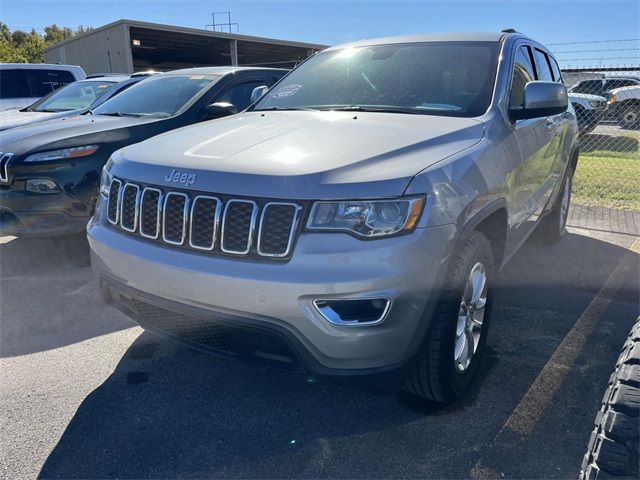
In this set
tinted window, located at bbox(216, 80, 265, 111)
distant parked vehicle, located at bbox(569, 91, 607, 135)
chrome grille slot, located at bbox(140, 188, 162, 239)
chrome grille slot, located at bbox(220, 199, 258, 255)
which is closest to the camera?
chrome grille slot, located at bbox(220, 199, 258, 255)

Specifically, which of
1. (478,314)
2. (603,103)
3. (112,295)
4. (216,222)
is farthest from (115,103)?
(603,103)

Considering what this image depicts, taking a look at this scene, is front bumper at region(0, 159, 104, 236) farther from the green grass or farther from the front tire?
the green grass

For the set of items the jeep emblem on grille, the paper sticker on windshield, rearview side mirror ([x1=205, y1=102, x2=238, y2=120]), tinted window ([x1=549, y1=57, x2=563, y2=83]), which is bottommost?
the jeep emblem on grille

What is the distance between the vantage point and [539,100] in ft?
9.77

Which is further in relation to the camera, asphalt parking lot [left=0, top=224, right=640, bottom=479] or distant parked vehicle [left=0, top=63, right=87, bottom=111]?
distant parked vehicle [left=0, top=63, right=87, bottom=111]

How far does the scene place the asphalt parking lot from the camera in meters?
2.27

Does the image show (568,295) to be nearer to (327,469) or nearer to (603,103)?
(327,469)

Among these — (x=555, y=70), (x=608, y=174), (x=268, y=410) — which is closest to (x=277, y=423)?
(x=268, y=410)

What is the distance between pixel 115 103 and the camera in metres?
5.70

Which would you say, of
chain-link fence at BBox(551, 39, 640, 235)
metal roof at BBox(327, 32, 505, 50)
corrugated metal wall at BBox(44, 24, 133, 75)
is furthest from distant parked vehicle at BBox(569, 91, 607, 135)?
corrugated metal wall at BBox(44, 24, 133, 75)

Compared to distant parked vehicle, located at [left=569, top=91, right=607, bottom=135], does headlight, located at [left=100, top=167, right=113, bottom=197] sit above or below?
above

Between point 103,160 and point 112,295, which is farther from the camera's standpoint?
point 103,160

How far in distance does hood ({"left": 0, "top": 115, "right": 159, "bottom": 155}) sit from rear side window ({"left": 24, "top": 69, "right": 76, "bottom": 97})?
6464 millimetres

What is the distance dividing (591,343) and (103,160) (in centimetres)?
402
